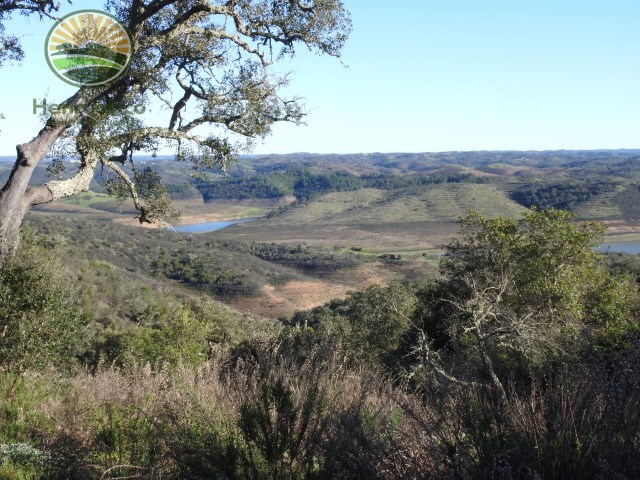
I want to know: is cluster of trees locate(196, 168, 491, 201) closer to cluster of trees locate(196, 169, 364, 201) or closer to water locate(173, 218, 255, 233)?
cluster of trees locate(196, 169, 364, 201)

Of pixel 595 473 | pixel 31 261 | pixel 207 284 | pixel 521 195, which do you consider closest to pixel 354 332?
pixel 31 261

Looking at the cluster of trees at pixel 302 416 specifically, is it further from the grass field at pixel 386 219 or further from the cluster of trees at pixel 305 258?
the grass field at pixel 386 219

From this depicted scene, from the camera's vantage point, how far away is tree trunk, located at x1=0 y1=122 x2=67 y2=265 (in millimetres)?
6055

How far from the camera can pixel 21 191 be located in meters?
6.18

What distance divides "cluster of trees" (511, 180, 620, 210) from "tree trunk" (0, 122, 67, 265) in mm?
89470

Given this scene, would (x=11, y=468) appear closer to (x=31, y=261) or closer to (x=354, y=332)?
(x=31, y=261)

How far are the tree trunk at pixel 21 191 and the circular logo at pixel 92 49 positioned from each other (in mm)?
960

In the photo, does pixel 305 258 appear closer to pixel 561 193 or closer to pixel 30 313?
pixel 561 193

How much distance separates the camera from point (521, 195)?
329ft

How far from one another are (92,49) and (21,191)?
2194 mm

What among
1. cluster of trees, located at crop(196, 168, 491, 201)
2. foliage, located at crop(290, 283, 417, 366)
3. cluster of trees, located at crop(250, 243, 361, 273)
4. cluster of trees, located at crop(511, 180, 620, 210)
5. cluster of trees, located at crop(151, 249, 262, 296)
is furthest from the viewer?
cluster of trees, located at crop(196, 168, 491, 201)

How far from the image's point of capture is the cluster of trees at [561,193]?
90.1 metres

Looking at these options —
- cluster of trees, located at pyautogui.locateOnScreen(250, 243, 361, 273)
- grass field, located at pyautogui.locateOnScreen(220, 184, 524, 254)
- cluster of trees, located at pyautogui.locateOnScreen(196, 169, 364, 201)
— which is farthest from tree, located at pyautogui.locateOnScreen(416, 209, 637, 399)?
cluster of trees, located at pyautogui.locateOnScreen(196, 169, 364, 201)

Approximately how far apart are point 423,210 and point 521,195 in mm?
18299
